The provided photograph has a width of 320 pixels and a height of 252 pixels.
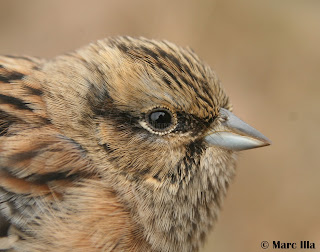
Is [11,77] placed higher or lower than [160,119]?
higher

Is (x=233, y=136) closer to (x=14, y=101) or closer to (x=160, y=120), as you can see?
(x=160, y=120)

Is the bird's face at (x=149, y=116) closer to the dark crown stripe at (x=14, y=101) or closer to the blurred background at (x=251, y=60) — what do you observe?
the dark crown stripe at (x=14, y=101)

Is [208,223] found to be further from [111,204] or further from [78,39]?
[78,39]

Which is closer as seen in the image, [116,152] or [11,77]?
[116,152]

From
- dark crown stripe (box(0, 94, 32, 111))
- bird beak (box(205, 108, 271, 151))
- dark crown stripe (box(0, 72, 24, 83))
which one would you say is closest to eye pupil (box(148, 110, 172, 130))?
bird beak (box(205, 108, 271, 151))

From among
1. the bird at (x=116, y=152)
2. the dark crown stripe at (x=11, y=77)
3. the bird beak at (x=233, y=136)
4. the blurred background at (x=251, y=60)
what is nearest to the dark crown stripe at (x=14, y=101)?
the bird at (x=116, y=152)

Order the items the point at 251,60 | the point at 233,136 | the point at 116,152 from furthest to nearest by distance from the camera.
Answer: the point at 251,60 → the point at 233,136 → the point at 116,152

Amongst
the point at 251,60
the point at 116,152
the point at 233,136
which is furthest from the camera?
the point at 251,60

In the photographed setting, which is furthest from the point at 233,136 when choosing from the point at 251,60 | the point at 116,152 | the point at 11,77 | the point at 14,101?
the point at 251,60
